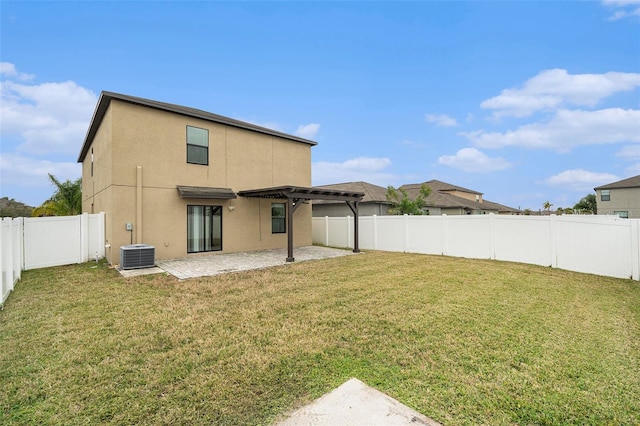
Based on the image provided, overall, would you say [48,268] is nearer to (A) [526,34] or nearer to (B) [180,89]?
(B) [180,89]

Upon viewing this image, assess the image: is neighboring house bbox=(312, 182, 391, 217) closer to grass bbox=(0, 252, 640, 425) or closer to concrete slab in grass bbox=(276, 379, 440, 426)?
grass bbox=(0, 252, 640, 425)

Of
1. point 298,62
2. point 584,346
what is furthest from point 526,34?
point 584,346

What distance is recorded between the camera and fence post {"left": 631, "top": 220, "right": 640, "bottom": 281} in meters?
7.52

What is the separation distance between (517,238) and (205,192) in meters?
11.8

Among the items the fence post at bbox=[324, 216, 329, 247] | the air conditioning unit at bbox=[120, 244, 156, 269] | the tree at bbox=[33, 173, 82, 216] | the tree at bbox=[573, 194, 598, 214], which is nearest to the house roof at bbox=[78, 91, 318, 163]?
the fence post at bbox=[324, 216, 329, 247]

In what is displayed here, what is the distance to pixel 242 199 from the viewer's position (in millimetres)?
12969

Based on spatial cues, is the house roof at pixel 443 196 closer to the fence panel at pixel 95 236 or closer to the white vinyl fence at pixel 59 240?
the fence panel at pixel 95 236

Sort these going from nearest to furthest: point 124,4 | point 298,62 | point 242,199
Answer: point 124,4
point 242,199
point 298,62

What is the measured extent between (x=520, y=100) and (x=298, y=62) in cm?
1276

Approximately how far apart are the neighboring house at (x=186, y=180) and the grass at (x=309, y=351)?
389 centimetres

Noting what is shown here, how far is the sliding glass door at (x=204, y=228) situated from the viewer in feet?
37.8

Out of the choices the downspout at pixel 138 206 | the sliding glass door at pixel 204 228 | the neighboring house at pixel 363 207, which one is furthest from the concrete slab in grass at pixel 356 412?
the neighboring house at pixel 363 207

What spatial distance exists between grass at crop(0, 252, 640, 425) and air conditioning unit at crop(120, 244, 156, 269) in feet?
6.73

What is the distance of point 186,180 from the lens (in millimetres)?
11391
